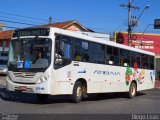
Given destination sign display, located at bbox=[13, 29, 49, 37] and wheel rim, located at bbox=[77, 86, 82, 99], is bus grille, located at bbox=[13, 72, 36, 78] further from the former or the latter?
wheel rim, located at bbox=[77, 86, 82, 99]

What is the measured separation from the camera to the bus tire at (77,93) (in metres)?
17.8

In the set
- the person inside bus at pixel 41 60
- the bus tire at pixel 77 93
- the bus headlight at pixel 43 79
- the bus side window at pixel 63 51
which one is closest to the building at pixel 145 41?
the bus tire at pixel 77 93

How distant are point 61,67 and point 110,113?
3.18 meters

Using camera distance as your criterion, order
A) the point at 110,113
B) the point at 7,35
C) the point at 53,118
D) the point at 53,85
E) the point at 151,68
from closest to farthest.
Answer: the point at 53,118
the point at 110,113
the point at 53,85
the point at 151,68
the point at 7,35

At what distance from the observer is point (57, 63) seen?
55.2 feet

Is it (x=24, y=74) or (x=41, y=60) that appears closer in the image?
(x=41, y=60)

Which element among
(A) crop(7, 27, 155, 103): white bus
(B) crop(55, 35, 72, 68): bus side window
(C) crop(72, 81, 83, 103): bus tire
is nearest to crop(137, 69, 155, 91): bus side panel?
(A) crop(7, 27, 155, 103): white bus

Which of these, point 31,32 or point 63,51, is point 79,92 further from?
point 31,32

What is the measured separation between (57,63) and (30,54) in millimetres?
1107

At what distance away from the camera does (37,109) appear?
14961mm

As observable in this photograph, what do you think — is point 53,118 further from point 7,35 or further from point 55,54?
point 7,35

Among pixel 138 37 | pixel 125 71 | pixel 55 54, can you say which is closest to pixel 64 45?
pixel 55 54

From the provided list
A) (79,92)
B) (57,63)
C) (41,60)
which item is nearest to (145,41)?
(79,92)

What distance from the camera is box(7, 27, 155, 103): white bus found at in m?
16.5
